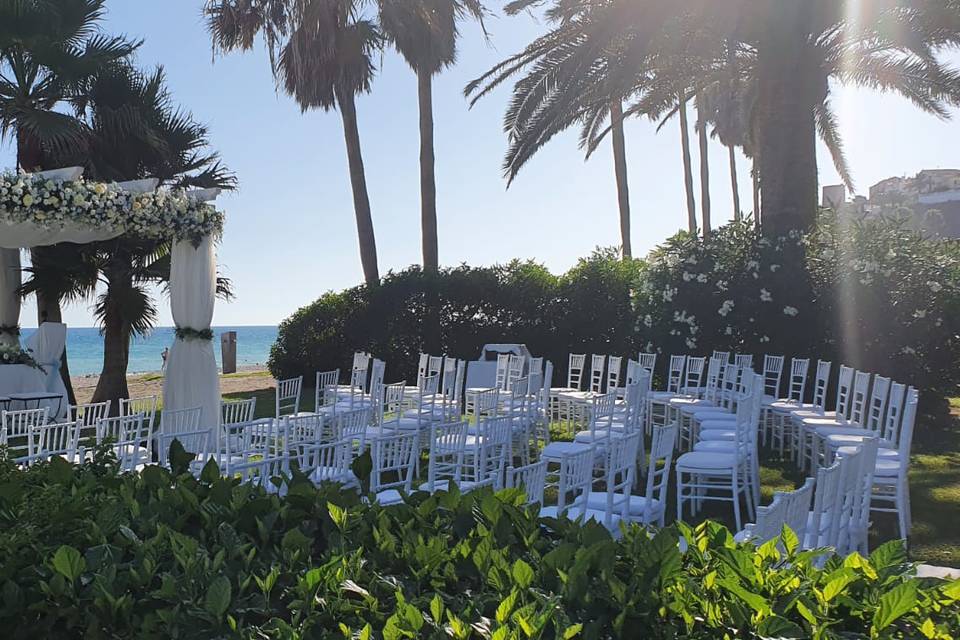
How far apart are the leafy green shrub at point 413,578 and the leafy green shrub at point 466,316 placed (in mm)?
11605

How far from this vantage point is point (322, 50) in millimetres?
16562

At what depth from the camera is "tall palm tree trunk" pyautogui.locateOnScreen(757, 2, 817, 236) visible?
10.7 meters

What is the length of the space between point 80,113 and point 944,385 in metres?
13.3

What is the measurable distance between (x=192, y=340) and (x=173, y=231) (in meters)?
1.31

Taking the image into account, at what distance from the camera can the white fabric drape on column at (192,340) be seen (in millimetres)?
9508

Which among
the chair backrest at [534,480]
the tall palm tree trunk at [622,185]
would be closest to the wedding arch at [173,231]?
the chair backrest at [534,480]

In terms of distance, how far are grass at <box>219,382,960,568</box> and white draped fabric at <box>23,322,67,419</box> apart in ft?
25.4

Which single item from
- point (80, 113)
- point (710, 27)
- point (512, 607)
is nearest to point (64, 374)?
point (80, 113)

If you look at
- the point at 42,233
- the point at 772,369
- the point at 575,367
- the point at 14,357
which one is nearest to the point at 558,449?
the point at 772,369

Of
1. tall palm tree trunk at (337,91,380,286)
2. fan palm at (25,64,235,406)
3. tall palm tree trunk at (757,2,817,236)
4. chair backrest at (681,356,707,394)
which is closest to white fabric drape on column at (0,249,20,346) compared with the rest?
fan palm at (25,64,235,406)

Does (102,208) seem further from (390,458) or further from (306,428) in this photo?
(390,458)

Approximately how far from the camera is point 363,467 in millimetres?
2836

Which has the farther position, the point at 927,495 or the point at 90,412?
the point at 90,412

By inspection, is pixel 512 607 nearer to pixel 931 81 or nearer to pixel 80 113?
pixel 931 81
